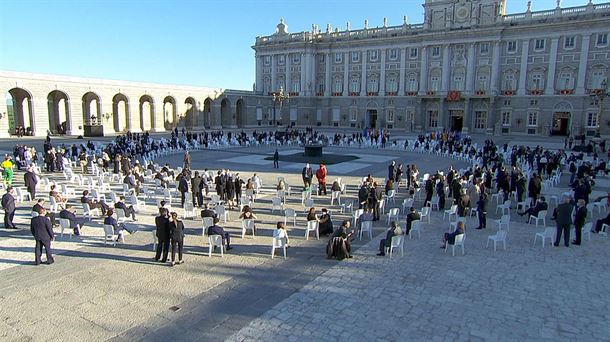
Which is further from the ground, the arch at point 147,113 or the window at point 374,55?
the window at point 374,55

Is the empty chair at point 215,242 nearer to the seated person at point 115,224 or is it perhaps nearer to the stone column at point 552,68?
the seated person at point 115,224

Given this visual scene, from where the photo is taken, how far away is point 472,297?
25.6 ft

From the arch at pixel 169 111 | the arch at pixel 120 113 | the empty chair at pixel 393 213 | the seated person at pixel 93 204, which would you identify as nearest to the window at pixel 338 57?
the arch at pixel 169 111

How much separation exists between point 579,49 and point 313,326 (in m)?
54.0

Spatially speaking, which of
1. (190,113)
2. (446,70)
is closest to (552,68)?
(446,70)

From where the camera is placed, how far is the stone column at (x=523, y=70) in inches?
1992

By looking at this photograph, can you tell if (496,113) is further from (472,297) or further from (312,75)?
(472,297)

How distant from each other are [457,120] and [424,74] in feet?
25.9

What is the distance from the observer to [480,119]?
55.1m

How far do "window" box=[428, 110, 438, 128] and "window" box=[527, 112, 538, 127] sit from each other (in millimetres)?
11479

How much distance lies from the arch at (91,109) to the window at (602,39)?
55452mm

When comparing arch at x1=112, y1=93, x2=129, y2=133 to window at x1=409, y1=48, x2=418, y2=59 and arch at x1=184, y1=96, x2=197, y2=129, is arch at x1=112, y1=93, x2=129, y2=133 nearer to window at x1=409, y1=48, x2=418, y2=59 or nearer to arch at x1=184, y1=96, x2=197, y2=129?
arch at x1=184, y1=96, x2=197, y2=129

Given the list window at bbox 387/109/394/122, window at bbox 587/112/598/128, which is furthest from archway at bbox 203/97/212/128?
window at bbox 587/112/598/128

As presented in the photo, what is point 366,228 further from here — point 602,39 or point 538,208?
point 602,39
